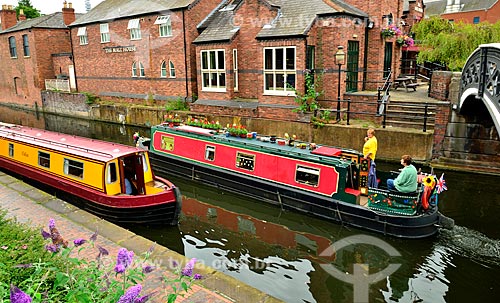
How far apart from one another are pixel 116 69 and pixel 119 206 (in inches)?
683

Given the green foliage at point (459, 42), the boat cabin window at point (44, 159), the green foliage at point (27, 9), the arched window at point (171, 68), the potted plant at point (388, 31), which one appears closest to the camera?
the boat cabin window at point (44, 159)

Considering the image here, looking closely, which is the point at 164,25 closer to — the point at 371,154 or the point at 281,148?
the point at 281,148

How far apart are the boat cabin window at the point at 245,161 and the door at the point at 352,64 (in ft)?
24.0

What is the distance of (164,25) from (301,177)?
1407 cm

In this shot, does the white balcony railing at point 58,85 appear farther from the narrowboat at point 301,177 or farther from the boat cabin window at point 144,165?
the boat cabin window at point 144,165

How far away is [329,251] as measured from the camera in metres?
7.96

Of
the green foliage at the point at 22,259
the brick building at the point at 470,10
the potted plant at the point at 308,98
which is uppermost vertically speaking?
the brick building at the point at 470,10

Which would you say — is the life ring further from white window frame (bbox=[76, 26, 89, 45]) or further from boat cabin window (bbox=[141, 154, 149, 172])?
white window frame (bbox=[76, 26, 89, 45])

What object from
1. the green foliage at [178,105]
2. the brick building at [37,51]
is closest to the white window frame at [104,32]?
the brick building at [37,51]

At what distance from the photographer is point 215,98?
18.1 metres

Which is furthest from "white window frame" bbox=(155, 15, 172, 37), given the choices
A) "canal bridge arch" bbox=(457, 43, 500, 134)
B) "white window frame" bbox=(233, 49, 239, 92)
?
"canal bridge arch" bbox=(457, 43, 500, 134)

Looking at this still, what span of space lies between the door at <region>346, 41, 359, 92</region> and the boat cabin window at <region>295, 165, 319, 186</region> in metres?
7.62

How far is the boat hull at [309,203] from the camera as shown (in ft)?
26.3

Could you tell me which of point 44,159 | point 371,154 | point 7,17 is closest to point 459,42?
point 371,154
